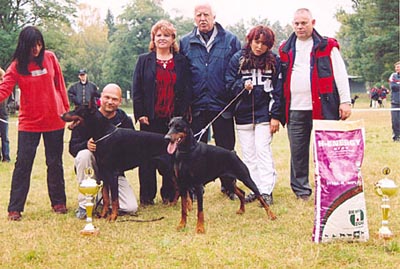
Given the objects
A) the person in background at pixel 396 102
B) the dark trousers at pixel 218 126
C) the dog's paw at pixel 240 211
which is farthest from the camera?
the person in background at pixel 396 102

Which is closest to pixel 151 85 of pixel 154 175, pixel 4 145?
pixel 154 175

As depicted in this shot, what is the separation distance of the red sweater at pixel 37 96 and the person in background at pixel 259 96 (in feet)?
5.31

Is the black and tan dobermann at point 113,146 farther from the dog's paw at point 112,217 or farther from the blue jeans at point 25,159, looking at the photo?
the blue jeans at point 25,159

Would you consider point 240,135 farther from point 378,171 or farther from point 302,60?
point 378,171

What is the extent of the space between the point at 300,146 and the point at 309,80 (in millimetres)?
687

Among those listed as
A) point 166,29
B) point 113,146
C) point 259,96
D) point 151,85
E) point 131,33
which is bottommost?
point 113,146

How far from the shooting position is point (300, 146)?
4816mm

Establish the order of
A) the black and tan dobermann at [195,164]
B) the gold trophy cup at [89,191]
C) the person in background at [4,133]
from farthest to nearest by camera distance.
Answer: the person in background at [4,133], the black and tan dobermann at [195,164], the gold trophy cup at [89,191]

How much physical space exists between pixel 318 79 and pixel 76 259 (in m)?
2.60

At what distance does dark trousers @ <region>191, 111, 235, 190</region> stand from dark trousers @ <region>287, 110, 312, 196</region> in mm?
591

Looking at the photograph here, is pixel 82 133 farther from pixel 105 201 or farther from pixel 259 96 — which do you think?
pixel 259 96

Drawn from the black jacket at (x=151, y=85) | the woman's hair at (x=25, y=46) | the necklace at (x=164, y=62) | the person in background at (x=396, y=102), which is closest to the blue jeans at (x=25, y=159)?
the woman's hair at (x=25, y=46)

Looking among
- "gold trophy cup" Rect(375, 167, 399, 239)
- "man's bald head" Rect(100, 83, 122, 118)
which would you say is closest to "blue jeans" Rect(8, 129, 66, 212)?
"man's bald head" Rect(100, 83, 122, 118)

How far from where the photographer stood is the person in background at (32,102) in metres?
4.23
